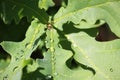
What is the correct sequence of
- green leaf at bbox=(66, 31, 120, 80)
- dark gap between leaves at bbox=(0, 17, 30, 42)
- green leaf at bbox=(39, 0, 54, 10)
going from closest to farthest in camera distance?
green leaf at bbox=(66, 31, 120, 80) < green leaf at bbox=(39, 0, 54, 10) < dark gap between leaves at bbox=(0, 17, 30, 42)

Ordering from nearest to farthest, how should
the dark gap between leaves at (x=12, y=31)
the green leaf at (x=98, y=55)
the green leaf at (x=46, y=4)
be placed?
1. the green leaf at (x=98, y=55)
2. the green leaf at (x=46, y=4)
3. the dark gap between leaves at (x=12, y=31)

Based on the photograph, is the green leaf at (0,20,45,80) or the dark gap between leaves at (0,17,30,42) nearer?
the green leaf at (0,20,45,80)

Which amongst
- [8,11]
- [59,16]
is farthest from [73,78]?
[8,11]

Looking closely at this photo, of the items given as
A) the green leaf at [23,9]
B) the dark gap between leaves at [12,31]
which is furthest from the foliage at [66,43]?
the dark gap between leaves at [12,31]

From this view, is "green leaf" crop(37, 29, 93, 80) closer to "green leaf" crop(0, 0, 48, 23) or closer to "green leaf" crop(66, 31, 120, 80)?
"green leaf" crop(66, 31, 120, 80)

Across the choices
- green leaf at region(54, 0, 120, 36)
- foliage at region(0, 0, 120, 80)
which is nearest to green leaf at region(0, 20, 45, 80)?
foliage at region(0, 0, 120, 80)

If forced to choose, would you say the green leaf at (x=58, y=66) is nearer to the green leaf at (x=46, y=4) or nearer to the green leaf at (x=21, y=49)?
the green leaf at (x=21, y=49)
